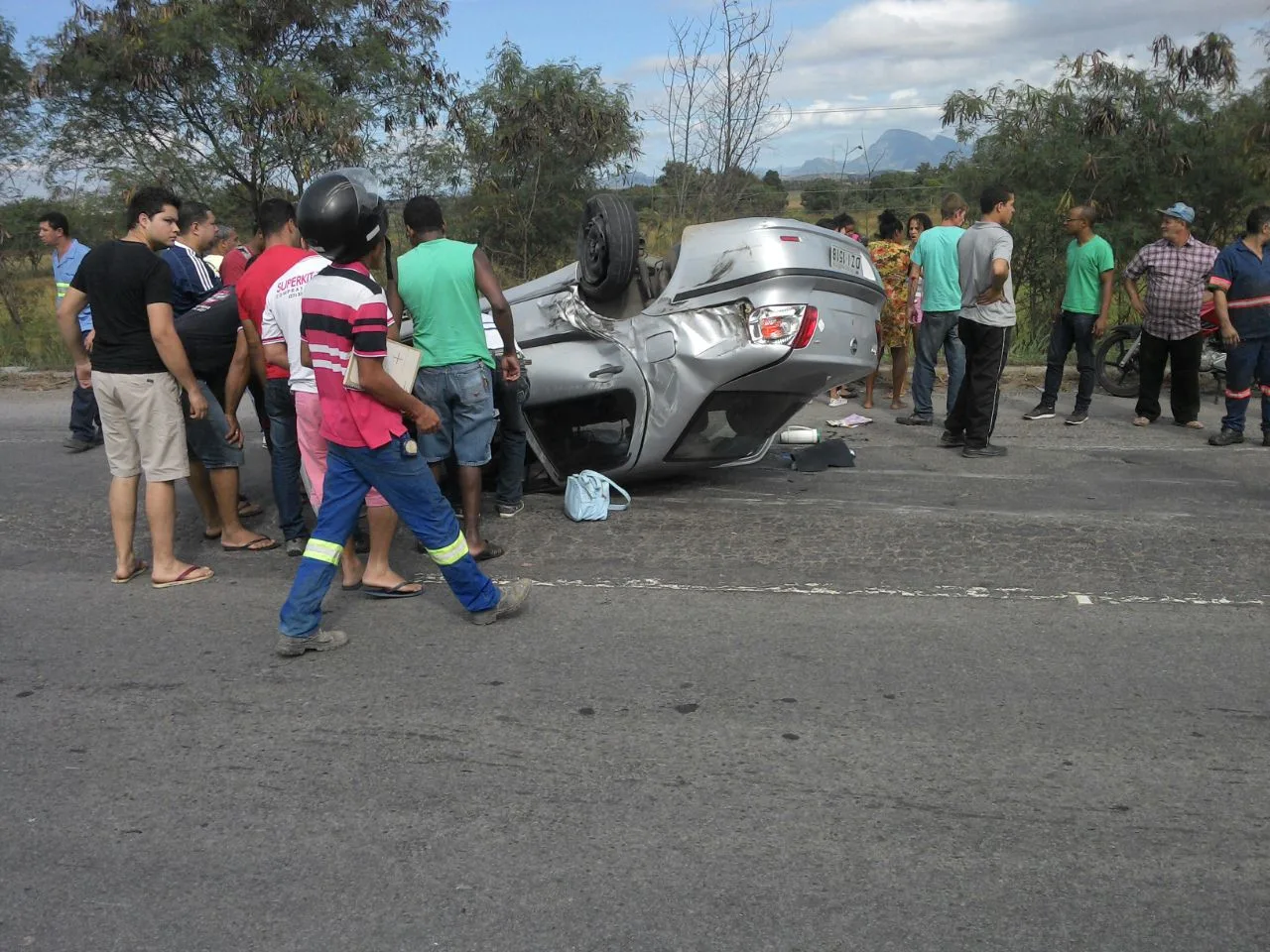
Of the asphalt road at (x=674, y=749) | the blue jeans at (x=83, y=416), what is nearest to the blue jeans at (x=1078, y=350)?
the asphalt road at (x=674, y=749)

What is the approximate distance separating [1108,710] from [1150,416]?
5804 millimetres

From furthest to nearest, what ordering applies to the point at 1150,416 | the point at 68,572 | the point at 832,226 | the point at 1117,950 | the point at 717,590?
the point at 832,226, the point at 1150,416, the point at 68,572, the point at 717,590, the point at 1117,950

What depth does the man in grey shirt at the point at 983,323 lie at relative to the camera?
766 cm

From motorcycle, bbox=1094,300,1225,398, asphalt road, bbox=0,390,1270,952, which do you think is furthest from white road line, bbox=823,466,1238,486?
motorcycle, bbox=1094,300,1225,398

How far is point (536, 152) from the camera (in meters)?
14.3

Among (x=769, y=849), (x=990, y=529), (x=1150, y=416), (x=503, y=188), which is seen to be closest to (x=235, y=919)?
(x=769, y=849)

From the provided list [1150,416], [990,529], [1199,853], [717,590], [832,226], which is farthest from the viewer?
[832,226]

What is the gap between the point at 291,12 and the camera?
557 inches

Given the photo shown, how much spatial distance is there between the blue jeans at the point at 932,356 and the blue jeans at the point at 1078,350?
2.48ft

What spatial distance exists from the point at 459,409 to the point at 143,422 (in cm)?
147

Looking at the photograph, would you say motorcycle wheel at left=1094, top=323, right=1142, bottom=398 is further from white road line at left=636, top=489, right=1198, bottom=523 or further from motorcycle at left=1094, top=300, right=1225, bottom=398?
white road line at left=636, top=489, right=1198, bottom=523

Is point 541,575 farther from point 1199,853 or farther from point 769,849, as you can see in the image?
point 1199,853

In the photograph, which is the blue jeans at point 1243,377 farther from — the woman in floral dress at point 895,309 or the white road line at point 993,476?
the woman in floral dress at point 895,309

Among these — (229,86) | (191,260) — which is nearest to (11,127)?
(229,86)
